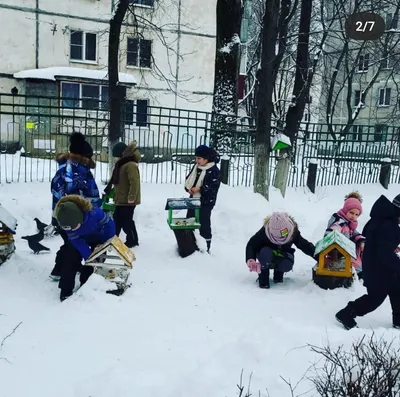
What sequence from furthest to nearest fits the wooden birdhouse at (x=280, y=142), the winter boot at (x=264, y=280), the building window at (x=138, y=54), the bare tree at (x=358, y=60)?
the building window at (x=138, y=54) < the bare tree at (x=358, y=60) < the wooden birdhouse at (x=280, y=142) < the winter boot at (x=264, y=280)

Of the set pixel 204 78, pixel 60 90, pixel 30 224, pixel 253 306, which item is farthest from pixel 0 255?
pixel 204 78

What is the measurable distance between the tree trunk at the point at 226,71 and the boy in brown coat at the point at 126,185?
353 centimetres

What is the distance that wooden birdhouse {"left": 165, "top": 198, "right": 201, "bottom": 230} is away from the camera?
6.13 meters

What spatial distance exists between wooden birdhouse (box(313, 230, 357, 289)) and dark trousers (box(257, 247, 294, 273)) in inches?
12.9

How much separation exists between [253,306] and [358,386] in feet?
7.76

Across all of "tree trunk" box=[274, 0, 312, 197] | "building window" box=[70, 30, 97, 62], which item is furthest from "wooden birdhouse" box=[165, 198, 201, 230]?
"building window" box=[70, 30, 97, 62]

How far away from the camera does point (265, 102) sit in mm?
8523

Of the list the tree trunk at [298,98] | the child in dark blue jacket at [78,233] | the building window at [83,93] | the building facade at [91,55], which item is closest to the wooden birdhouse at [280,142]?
the tree trunk at [298,98]

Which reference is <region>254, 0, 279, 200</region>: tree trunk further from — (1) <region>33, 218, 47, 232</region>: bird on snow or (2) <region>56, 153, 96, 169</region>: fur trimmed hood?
(1) <region>33, 218, 47, 232</region>: bird on snow

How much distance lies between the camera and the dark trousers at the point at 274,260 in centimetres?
523

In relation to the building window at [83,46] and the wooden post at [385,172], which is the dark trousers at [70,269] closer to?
the wooden post at [385,172]

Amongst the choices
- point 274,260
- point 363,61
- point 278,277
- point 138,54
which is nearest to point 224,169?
point 278,277

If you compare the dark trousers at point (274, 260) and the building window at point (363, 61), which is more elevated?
the building window at point (363, 61)

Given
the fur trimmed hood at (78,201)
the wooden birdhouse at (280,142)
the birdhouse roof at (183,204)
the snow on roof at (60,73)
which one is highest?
the snow on roof at (60,73)
